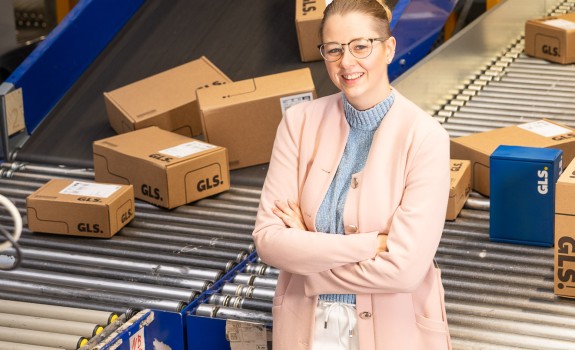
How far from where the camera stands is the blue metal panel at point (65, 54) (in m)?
6.12

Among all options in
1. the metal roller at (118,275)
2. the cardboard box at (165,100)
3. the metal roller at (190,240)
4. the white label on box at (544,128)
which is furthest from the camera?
the cardboard box at (165,100)

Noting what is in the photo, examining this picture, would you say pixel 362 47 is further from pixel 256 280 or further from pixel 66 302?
pixel 66 302

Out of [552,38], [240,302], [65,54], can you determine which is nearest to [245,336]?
[240,302]

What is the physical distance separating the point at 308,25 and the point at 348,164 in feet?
10.8

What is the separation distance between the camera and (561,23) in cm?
675

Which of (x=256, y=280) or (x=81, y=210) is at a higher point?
(x=81, y=210)

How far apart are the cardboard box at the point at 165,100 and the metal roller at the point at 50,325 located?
1.83m

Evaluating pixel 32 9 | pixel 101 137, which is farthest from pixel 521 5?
pixel 32 9

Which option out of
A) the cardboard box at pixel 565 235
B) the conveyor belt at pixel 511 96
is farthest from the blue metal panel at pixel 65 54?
the cardboard box at pixel 565 235

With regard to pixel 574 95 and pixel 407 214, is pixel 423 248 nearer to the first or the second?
pixel 407 214

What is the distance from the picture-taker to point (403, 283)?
2.86m

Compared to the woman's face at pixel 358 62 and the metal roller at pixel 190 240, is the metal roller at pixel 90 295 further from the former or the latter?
the woman's face at pixel 358 62

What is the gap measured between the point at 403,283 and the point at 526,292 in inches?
53.5

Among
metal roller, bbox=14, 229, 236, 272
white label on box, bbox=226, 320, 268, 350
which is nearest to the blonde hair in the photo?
white label on box, bbox=226, 320, 268, 350
